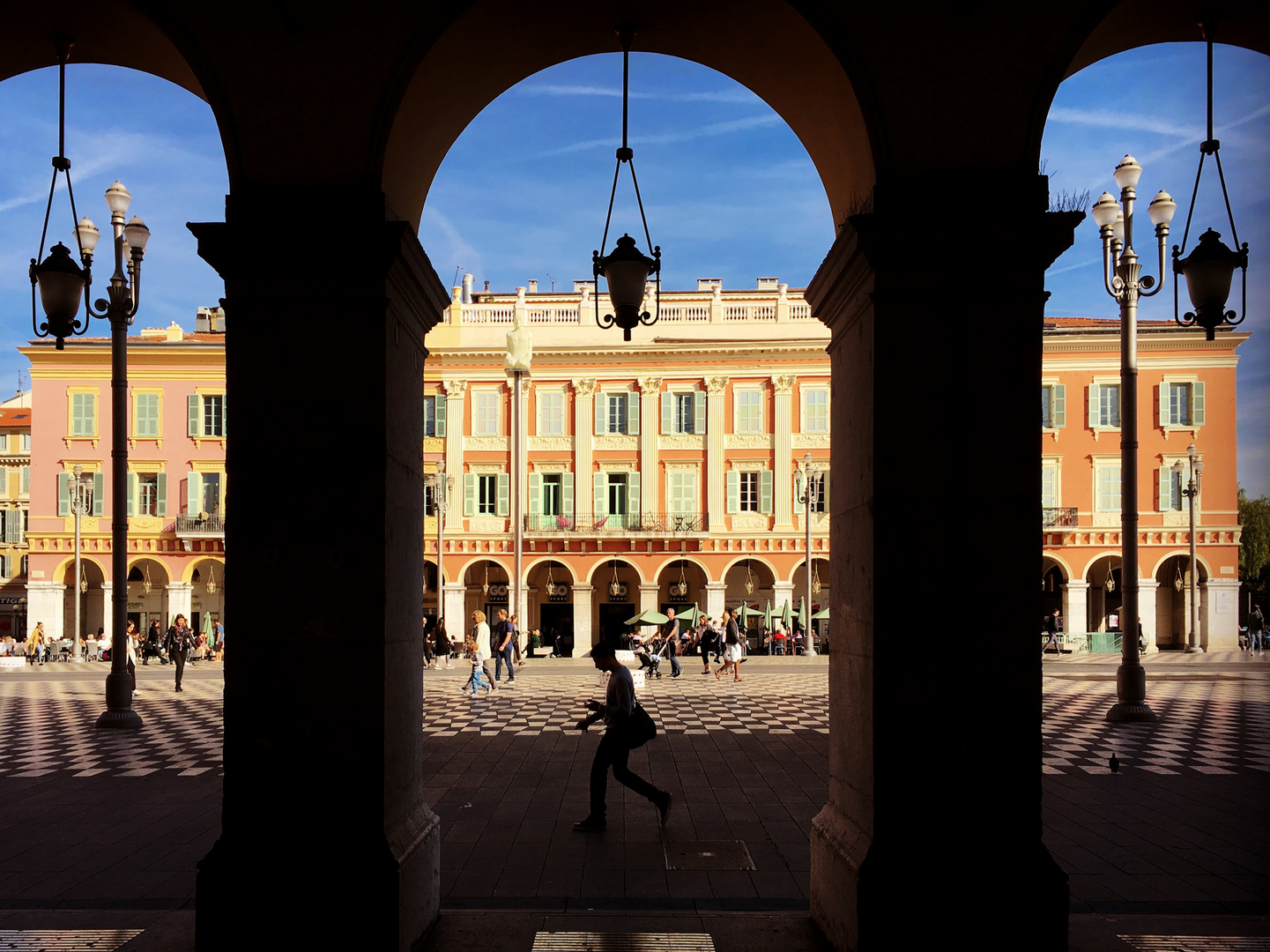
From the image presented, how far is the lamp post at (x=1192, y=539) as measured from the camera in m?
34.2

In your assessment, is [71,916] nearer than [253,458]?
No

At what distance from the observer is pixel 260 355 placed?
4.50 metres

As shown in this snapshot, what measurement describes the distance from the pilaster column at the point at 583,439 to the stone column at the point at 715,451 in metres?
4.47

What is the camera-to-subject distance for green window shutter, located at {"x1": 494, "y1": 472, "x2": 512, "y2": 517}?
3888 cm

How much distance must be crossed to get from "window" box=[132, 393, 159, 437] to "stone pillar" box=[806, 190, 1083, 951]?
3990cm

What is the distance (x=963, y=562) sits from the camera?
443 centimetres

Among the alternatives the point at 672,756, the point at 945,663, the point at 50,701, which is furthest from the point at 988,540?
the point at 50,701

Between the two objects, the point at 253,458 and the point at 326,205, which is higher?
the point at 326,205

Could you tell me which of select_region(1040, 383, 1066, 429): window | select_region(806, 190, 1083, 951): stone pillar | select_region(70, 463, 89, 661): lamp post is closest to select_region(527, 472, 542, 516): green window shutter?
select_region(70, 463, 89, 661): lamp post

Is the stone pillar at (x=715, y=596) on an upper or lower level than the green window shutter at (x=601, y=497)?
lower

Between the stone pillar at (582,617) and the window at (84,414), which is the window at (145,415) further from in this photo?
the stone pillar at (582,617)

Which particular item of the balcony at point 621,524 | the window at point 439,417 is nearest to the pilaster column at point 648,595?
the balcony at point 621,524

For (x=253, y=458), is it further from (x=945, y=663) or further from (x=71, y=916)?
(x=945, y=663)

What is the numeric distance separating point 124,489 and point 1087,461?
34.4 meters
